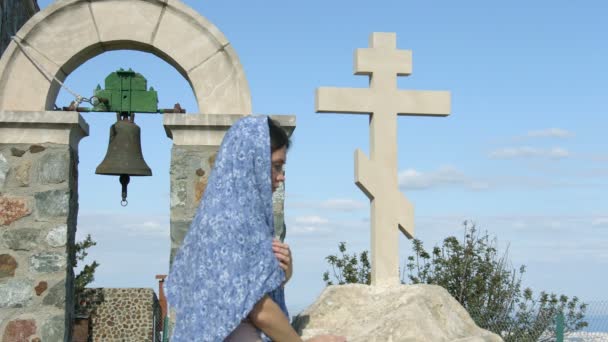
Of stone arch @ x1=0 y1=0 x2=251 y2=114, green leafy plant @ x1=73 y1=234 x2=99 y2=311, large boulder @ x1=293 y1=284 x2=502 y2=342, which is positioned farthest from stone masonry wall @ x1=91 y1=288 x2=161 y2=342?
large boulder @ x1=293 y1=284 x2=502 y2=342

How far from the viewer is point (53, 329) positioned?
5.12 m

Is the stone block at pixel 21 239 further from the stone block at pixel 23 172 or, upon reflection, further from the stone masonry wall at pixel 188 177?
the stone masonry wall at pixel 188 177

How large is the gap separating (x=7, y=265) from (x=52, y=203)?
44 centimetres

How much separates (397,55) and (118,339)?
12.1 meters

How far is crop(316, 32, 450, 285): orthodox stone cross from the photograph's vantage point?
3982 mm

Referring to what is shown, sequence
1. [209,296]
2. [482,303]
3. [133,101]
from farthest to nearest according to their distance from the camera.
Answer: [482,303] < [133,101] < [209,296]

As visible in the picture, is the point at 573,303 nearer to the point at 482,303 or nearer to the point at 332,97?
the point at 482,303

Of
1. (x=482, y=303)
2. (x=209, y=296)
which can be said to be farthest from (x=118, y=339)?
(x=209, y=296)

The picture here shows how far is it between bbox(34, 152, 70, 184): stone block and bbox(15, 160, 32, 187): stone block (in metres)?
0.05

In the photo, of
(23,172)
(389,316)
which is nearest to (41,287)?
(23,172)

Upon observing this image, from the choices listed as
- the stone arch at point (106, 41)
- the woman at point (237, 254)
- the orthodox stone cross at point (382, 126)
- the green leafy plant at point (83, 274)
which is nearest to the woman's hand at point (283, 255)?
the woman at point (237, 254)

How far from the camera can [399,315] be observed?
337cm

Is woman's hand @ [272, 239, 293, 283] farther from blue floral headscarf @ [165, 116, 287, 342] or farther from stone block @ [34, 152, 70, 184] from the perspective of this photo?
stone block @ [34, 152, 70, 184]

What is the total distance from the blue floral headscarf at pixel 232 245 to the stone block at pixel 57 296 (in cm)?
294
